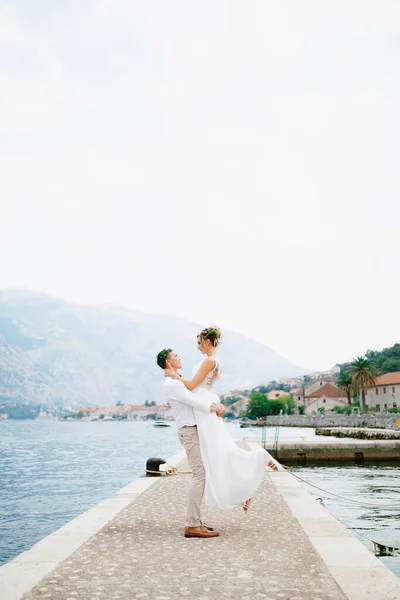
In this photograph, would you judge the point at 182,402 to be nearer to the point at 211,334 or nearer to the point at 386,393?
the point at 211,334

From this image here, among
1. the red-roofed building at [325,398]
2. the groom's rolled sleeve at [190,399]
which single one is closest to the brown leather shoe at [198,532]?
the groom's rolled sleeve at [190,399]

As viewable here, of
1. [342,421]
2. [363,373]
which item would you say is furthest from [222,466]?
[342,421]

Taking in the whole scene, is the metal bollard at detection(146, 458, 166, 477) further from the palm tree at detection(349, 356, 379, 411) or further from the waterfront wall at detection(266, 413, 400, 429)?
the palm tree at detection(349, 356, 379, 411)

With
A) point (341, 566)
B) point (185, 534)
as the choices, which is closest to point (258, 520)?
point (185, 534)

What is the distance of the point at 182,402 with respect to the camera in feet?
26.6

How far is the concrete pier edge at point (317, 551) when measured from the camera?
219 inches

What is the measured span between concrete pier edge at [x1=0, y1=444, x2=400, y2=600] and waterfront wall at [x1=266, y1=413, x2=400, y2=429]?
229ft

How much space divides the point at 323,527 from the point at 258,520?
3.70ft

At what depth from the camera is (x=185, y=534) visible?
8016 mm

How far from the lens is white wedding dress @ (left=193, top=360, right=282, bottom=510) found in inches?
316

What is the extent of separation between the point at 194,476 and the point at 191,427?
0.59 metres

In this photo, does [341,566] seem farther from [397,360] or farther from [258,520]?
[397,360]

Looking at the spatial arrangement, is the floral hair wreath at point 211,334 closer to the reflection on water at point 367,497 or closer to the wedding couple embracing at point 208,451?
the wedding couple embracing at point 208,451

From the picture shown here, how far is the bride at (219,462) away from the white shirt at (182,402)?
0.35 ft
